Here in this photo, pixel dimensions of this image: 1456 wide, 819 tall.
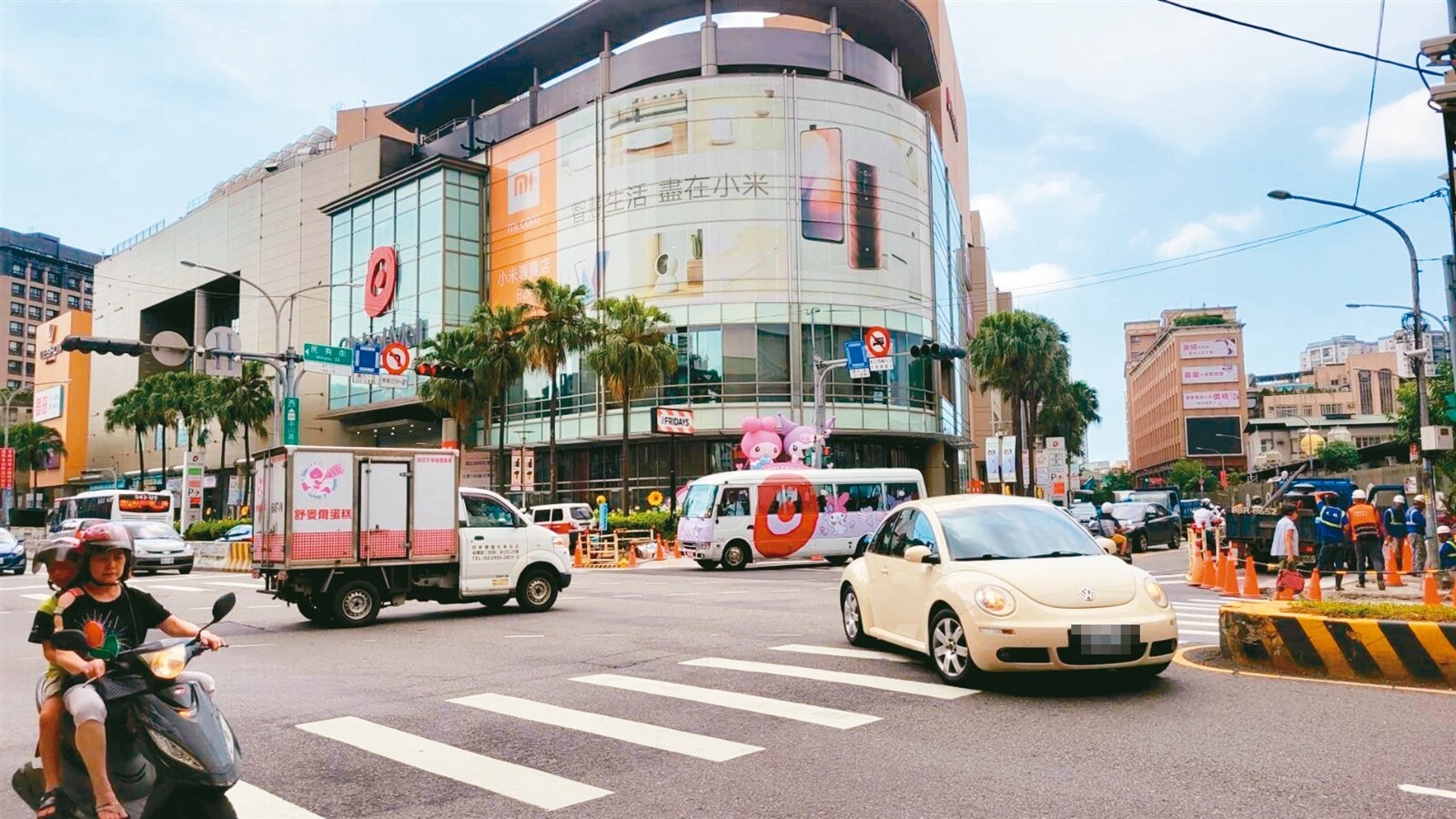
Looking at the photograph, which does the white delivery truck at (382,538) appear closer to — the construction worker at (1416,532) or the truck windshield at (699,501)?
the truck windshield at (699,501)

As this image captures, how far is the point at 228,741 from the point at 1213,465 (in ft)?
468

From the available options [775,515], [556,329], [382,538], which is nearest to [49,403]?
[556,329]

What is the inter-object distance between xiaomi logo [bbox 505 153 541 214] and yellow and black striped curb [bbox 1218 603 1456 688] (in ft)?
164

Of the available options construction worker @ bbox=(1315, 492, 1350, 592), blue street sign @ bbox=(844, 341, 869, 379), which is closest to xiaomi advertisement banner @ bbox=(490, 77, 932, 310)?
blue street sign @ bbox=(844, 341, 869, 379)

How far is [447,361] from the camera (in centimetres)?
4669

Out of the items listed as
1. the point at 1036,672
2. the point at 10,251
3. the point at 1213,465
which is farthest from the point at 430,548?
the point at 10,251

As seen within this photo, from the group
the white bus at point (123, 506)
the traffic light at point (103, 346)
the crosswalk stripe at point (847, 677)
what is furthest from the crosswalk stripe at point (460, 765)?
the white bus at point (123, 506)

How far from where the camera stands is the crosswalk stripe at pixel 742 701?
7285 millimetres

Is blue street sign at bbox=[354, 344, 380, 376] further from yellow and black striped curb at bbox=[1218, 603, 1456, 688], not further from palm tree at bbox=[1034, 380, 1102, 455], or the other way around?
palm tree at bbox=[1034, 380, 1102, 455]

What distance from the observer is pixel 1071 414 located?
79.5 m

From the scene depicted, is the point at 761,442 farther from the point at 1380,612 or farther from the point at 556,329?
the point at 1380,612

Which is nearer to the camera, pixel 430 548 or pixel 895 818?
pixel 895 818

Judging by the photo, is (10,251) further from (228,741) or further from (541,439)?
(228,741)

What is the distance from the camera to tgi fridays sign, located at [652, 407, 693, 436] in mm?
42156
